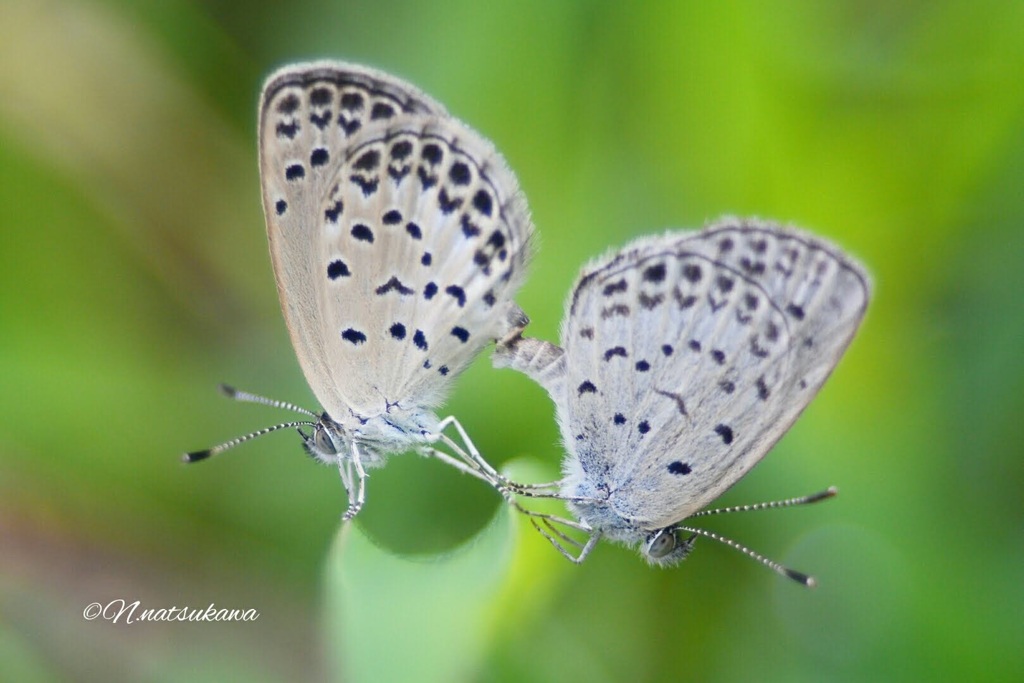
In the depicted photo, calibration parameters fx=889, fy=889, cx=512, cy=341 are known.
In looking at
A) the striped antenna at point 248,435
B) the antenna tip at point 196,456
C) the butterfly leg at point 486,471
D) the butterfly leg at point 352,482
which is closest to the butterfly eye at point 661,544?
the butterfly leg at point 486,471

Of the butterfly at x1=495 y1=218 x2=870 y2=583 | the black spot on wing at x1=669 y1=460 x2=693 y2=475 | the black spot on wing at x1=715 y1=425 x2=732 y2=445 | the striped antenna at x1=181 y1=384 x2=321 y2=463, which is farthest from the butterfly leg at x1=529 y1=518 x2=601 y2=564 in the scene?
the striped antenna at x1=181 y1=384 x2=321 y2=463

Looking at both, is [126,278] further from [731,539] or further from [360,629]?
[731,539]

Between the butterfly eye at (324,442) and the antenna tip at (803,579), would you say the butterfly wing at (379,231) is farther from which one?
the antenna tip at (803,579)

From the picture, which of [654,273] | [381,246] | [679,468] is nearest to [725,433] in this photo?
[679,468]

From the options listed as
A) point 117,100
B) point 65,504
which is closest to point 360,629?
point 65,504

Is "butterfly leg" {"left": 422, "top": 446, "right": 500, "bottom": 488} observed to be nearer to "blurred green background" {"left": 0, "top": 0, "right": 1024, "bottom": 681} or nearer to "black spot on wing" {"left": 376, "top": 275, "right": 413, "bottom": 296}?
"blurred green background" {"left": 0, "top": 0, "right": 1024, "bottom": 681}

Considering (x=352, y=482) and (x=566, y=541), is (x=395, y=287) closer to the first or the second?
(x=352, y=482)

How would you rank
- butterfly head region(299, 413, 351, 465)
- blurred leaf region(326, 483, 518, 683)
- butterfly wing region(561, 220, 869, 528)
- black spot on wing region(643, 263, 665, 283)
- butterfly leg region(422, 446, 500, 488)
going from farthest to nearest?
1. butterfly head region(299, 413, 351, 465)
2. black spot on wing region(643, 263, 665, 283)
3. butterfly leg region(422, 446, 500, 488)
4. butterfly wing region(561, 220, 869, 528)
5. blurred leaf region(326, 483, 518, 683)

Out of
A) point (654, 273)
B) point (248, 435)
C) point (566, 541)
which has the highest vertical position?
point (654, 273)
